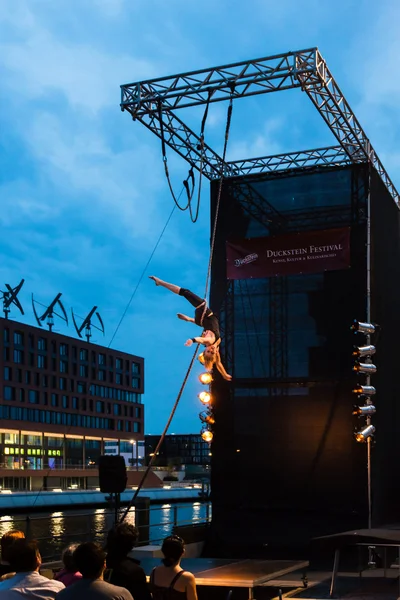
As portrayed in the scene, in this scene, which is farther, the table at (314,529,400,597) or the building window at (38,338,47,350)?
the building window at (38,338,47,350)

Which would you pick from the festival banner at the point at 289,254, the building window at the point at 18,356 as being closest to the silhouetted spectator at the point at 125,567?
the festival banner at the point at 289,254

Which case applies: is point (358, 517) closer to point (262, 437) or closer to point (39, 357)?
point (262, 437)

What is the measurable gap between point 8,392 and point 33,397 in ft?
14.1

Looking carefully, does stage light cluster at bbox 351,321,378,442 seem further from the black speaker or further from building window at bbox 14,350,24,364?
building window at bbox 14,350,24,364

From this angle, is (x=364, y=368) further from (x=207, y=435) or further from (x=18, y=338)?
(x=18, y=338)

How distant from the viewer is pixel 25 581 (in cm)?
446

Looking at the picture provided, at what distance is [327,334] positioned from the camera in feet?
56.9

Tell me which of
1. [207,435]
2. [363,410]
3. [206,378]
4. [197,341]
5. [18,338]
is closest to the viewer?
[197,341]

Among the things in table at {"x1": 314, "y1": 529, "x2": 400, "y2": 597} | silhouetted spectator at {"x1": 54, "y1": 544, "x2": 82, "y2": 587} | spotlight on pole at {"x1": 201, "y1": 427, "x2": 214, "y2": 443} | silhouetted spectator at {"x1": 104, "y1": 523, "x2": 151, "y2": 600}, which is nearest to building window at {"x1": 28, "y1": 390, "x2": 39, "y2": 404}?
spotlight on pole at {"x1": 201, "y1": 427, "x2": 214, "y2": 443}

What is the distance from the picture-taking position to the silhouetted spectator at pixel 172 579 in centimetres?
588

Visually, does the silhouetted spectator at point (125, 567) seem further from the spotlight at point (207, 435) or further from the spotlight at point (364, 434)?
the spotlight at point (207, 435)

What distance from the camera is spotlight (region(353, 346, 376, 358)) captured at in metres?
15.8

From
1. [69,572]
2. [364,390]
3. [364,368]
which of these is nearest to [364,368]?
[364,368]

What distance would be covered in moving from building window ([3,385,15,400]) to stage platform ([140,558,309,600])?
67.8 m
